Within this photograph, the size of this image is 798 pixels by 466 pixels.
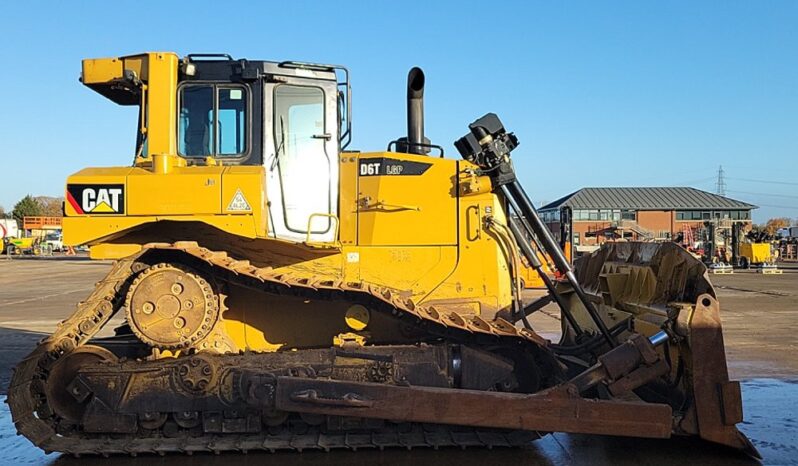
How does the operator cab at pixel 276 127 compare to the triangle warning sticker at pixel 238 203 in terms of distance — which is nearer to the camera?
the triangle warning sticker at pixel 238 203

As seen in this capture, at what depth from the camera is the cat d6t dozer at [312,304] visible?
517 cm

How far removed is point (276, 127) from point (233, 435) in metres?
2.76

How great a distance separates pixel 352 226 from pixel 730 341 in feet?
28.0

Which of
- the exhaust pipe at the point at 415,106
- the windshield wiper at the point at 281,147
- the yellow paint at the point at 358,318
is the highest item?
the exhaust pipe at the point at 415,106

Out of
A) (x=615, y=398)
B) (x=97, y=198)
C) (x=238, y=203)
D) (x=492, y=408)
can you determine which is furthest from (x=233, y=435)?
(x=615, y=398)

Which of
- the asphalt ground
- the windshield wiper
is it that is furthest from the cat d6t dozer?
the asphalt ground

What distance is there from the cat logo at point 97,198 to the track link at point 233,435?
0.47 meters

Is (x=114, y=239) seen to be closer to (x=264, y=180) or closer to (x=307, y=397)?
(x=264, y=180)

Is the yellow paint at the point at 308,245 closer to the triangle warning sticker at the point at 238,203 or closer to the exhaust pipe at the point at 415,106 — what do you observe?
the triangle warning sticker at the point at 238,203

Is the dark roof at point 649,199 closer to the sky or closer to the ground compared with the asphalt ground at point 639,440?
closer to the sky

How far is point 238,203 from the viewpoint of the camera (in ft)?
18.1

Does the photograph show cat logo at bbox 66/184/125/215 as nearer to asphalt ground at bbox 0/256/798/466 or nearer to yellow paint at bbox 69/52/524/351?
yellow paint at bbox 69/52/524/351

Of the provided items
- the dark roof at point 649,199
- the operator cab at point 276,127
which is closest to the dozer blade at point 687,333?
the operator cab at point 276,127

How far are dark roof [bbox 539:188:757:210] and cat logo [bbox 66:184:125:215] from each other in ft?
198
